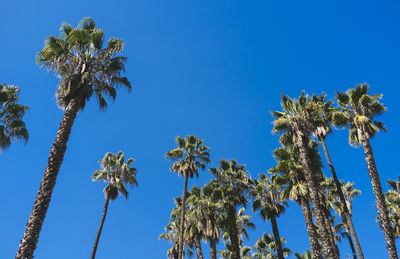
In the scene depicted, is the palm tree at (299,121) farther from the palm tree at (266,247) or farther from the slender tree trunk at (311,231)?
the palm tree at (266,247)

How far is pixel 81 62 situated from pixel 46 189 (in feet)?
23.7

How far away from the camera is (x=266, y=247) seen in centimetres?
3462

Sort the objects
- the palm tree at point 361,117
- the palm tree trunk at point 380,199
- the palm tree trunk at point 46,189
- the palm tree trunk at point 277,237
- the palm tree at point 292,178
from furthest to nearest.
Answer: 1. the palm tree trunk at point 277,237
2. the palm tree at point 292,178
3. the palm tree at point 361,117
4. the palm tree trunk at point 380,199
5. the palm tree trunk at point 46,189

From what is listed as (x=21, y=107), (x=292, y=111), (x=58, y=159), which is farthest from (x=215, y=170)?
(x=58, y=159)

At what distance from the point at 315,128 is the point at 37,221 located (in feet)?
70.9

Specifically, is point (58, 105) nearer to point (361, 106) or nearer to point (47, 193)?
point (47, 193)

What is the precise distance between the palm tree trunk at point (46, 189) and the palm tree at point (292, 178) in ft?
56.3

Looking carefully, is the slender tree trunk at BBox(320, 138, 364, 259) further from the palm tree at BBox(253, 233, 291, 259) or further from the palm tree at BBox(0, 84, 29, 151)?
the palm tree at BBox(0, 84, 29, 151)

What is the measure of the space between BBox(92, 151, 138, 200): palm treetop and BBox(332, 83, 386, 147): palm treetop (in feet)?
63.1

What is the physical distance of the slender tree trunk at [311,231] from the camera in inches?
804

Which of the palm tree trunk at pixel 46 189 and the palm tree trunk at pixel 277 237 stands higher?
the palm tree trunk at pixel 277 237

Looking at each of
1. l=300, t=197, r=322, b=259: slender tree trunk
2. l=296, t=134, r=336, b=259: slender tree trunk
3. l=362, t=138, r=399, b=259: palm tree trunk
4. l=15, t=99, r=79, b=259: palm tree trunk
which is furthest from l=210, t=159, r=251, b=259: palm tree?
l=15, t=99, r=79, b=259: palm tree trunk

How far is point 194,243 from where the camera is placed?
32219 mm

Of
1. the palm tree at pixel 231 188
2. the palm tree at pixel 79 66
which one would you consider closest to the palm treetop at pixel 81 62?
the palm tree at pixel 79 66
